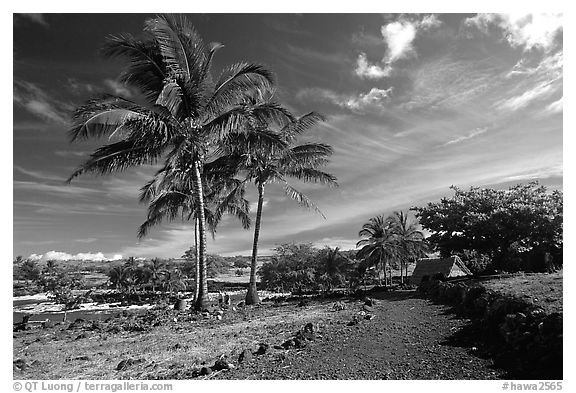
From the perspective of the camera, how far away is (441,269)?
27.7 m

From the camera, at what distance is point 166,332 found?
352 inches

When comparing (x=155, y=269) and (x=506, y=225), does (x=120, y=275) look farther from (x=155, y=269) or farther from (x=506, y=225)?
(x=506, y=225)

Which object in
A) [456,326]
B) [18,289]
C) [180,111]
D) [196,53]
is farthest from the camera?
[18,289]

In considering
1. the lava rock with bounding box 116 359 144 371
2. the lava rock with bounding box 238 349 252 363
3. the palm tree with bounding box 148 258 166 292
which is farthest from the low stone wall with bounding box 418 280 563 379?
the palm tree with bounding box 148 258 166 292

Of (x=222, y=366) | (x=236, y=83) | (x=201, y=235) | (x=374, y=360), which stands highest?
(x=236, y=83)

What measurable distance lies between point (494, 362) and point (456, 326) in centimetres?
284

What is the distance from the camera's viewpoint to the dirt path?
5090mm

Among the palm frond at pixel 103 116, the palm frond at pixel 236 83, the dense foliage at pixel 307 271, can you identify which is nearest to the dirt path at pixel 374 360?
the palm frond at pixel 103 116

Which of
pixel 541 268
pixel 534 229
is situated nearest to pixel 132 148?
pixel 534 229

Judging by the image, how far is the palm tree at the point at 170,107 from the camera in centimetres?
923

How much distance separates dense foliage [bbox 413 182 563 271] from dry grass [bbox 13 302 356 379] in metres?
12.1

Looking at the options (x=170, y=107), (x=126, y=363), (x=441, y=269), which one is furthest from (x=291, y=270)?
(x=126, y=363)

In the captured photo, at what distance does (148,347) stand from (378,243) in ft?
93.9
